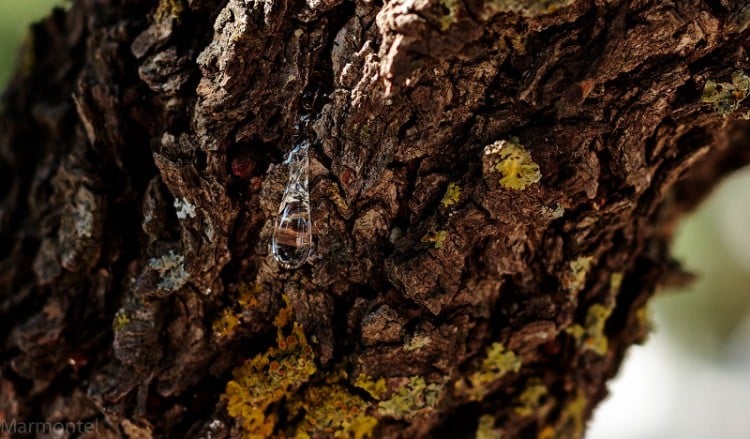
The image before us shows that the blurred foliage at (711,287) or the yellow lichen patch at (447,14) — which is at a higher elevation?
the blurred foliage at (711,287)

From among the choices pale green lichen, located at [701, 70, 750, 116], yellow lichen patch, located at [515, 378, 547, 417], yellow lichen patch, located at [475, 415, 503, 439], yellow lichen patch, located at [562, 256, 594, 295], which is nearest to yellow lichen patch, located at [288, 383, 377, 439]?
yellow lichen patch, located at [475, 415, 503, 439]

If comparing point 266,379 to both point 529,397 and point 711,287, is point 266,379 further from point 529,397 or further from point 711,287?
point 711,287

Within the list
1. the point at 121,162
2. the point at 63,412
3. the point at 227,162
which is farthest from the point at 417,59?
the point at 63,412

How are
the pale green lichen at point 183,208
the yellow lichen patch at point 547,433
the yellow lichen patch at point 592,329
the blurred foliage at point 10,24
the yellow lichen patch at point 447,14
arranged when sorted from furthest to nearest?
the blurred foliage at point 10,24 → the yellow lichen patch at point 547,433 → the yellow lichen patch at point 592,329 → the pale green lichen at point 183,208 → the yellow lichen patch at point 447,14

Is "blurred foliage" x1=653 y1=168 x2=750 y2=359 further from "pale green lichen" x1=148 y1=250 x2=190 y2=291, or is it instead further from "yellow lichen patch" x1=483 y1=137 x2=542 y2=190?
"pale green lichen" x1=148 y1=250 x2=190 y2=291

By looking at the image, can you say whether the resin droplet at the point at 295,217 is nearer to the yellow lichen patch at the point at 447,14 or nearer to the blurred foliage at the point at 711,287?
the yellow lichen patch at the point at 447,14

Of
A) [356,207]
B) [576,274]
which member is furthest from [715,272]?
[356,207]

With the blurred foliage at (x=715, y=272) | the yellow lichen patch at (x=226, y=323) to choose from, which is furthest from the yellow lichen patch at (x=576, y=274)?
the blurred foliage at (x=715, y=272)
